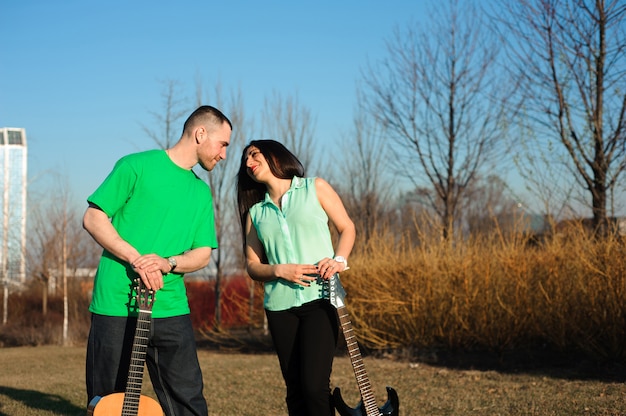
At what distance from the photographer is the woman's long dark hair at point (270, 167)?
4.28 meters

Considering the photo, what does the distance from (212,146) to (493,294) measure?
761 cm

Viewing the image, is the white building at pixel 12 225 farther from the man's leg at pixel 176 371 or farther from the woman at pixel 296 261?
the man's leg at pixel 176 371

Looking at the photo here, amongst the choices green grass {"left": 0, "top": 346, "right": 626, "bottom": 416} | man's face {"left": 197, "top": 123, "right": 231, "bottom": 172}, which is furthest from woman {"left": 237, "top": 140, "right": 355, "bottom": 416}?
green grass {"left": 0, "top": 346, "right": 626, "bottom": 416}

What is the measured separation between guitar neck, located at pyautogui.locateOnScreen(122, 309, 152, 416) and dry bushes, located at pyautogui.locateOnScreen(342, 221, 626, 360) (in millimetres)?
6582

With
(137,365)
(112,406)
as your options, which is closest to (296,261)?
(137,365)

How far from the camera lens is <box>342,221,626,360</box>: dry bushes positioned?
29.4ft

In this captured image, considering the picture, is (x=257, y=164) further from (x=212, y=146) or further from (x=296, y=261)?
(x=296, y=261)

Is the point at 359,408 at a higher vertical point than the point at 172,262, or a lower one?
lower

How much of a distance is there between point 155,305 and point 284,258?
780mm

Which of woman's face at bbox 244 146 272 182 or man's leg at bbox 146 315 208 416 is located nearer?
man's leg at bbox 146 315 208 416

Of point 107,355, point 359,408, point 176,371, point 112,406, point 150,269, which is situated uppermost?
point 150,269

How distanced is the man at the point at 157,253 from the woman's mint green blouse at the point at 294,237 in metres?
0.37

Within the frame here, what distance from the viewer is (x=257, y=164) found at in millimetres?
4266

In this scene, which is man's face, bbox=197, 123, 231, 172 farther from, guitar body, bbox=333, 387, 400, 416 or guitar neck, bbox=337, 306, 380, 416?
guitar body, bbox=333, 387, 400, 416
